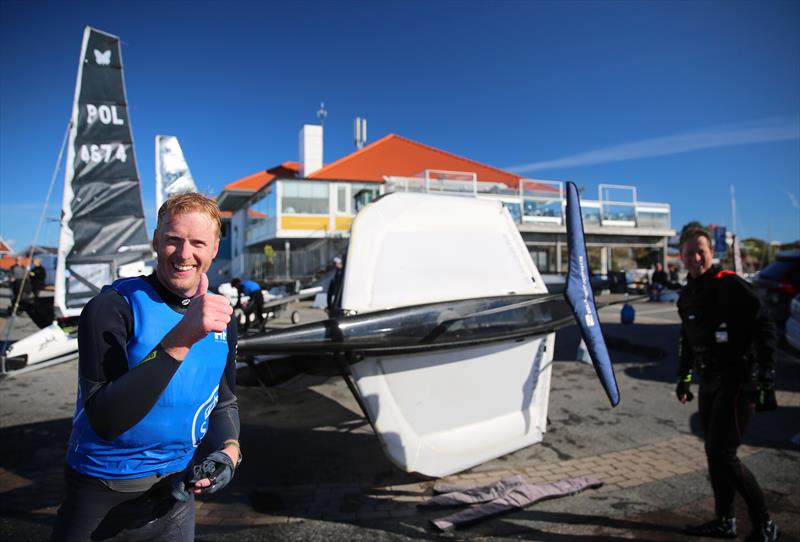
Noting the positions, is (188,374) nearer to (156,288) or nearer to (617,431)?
(156,288)

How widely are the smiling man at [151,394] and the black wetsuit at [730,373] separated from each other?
108 inches

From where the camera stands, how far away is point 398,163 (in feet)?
104

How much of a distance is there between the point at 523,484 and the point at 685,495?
110 cm

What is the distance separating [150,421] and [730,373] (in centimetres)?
303

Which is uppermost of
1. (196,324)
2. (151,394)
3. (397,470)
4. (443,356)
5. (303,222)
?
(303,222)

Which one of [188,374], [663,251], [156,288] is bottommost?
[188,374]

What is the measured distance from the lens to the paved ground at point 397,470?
294 centimetres

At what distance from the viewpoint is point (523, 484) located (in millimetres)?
3406

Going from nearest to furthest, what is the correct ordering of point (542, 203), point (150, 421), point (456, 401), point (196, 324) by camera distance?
point (196, 324) < point (150, 421) < point (456, 401) < point (542, 203)

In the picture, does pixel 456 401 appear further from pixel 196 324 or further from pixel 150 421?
pixel 196 324

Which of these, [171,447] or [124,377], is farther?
[171,447]

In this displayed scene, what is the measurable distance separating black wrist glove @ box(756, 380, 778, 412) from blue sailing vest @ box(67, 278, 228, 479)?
2.99 metres

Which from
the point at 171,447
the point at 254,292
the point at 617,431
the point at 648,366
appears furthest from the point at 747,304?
the point at 254,292

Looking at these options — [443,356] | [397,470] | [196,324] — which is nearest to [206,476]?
[196,324]
